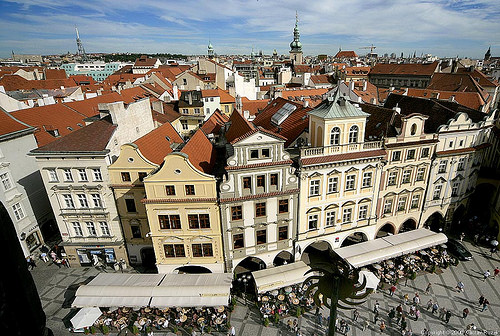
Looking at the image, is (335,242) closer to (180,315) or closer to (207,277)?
(207,277)

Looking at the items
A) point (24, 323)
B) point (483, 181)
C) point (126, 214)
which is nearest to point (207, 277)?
point (126, 214)

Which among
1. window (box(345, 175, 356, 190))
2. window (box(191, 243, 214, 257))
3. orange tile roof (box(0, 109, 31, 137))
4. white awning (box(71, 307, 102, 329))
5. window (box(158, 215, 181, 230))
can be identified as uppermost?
orange tile roof (box(0, 109, 31, 137))

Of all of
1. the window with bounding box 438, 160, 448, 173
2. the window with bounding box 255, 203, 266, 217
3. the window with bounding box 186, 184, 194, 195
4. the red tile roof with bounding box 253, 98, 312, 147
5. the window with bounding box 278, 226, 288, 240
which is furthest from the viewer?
the window with bounding box 438, 160, 448, 173

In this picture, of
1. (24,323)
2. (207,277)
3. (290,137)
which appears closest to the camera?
(24,323)

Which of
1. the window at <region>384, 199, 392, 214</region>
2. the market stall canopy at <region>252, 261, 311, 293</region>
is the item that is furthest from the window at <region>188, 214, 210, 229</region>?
the window at <region>384, 199, 392, 214</region>

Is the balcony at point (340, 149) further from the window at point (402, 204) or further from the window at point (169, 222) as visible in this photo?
the window at point (169, 222)

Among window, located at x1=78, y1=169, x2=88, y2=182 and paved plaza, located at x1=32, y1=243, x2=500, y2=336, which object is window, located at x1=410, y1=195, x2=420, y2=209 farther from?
window, located at x1=78, y1=169, x2=88, y2=182
